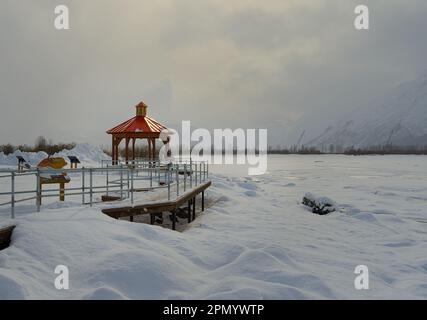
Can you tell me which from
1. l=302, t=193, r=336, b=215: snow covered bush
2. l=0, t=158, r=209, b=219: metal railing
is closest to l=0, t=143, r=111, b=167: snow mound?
l=0, t=158, r=209, b=219: metal railing

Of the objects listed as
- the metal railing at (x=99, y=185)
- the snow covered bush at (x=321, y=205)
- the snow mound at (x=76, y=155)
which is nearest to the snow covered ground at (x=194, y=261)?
the metal railing at (x=99, y=185)

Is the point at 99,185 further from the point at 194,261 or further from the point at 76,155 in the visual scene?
the point at 76,155

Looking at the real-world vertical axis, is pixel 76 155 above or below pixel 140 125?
below

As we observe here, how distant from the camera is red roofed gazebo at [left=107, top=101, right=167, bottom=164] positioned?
25672 millimetres

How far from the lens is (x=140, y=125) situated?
86.1 ft

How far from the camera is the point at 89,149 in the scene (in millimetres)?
46406

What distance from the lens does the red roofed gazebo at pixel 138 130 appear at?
84.2 ft

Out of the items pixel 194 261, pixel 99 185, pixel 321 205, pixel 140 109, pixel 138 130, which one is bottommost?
pixel 321 205

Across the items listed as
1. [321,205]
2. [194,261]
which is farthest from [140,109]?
[194,261]

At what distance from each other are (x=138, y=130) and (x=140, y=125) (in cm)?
71

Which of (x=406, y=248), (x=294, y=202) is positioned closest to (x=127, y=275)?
(x=406, y=248)

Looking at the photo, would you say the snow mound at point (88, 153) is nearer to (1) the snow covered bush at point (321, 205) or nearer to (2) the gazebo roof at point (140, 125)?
(2) the gazebo roof at point (140, 125)
